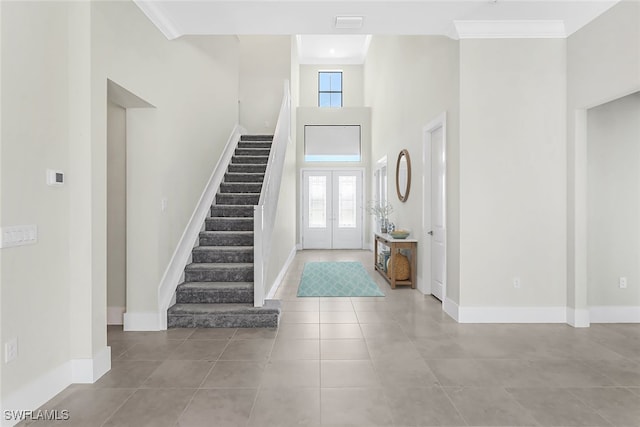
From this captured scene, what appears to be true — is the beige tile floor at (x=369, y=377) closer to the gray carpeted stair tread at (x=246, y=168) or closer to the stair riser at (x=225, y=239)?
the stair riser at (x=225, y=239)

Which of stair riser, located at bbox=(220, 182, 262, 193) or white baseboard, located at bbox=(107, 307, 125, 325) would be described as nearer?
white baseboard, located at bbox=(107, 307, 125, 325)

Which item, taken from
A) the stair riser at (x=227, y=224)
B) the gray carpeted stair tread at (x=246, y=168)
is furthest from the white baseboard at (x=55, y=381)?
the gray carpeted stair tread at (x=246, y=168)

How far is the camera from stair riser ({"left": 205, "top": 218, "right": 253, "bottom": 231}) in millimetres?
4820

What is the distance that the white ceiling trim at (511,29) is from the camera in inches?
143

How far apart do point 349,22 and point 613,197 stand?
10.6ft

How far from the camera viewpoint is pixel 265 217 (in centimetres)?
416

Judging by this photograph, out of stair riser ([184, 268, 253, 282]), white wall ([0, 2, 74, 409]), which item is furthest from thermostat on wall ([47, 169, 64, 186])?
stair riser ([184, 268, 253, 282])

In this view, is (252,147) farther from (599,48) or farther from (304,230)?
(599,48)

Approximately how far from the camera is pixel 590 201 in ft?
12.3

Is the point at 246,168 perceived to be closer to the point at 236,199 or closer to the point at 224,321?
the point at 236,199

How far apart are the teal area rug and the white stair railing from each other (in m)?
1.11

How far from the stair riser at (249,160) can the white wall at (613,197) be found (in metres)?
4.58

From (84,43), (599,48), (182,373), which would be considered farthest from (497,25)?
(182,373)

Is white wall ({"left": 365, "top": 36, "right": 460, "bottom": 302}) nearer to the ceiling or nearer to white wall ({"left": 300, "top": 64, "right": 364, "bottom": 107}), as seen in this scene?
the ceiling
